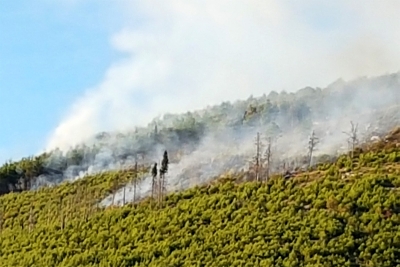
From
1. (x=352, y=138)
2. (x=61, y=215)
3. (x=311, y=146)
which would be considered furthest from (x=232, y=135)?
(x=61, y=215)

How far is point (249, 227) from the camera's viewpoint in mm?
66562

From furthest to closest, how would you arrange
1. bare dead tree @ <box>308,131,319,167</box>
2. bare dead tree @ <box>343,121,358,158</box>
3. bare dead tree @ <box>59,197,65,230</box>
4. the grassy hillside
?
bare dead tree @ <box>308,131,319,167</box>, bare dead tree @ <box>343,121,358,158</box>, bare dead tree @ <box>59,197,65,230</box>, the grassy hillside

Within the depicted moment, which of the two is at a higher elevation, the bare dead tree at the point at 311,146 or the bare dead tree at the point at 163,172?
the bare dead tree at the point at 311,146

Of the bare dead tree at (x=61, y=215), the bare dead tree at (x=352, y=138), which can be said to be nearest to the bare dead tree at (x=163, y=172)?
the bare dead tree at (x=61, y=215)

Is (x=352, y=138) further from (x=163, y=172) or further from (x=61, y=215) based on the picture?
(x=61, y=215)

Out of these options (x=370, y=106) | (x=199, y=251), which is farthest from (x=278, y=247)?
(x=370, y=106)

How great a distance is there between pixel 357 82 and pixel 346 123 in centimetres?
3187

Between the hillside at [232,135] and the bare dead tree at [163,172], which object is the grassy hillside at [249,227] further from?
the hillside at [232,135]

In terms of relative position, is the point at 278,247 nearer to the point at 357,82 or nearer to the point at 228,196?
the point at 228,196

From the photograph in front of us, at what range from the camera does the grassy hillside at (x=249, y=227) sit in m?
60.3

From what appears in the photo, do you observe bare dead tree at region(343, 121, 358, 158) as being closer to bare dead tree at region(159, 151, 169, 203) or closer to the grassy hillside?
the grassy hillside

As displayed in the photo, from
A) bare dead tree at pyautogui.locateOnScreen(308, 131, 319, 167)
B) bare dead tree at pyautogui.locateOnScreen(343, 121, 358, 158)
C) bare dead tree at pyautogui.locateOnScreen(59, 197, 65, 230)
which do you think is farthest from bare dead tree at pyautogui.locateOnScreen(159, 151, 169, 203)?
bare dead tree at pyautogui.locateOnScreen(343, 121, 358, 158)

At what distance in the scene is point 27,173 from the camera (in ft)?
424

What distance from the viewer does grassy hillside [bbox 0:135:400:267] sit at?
6028 centimetres
